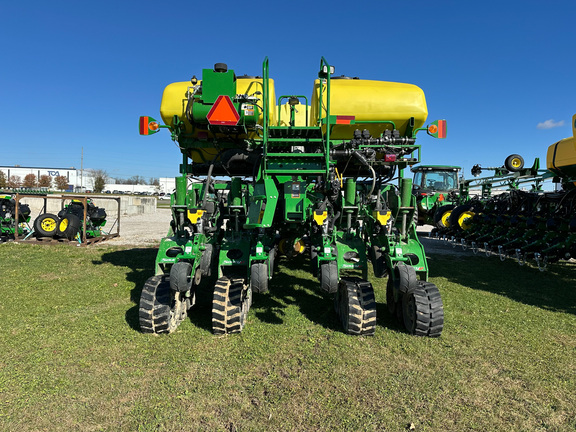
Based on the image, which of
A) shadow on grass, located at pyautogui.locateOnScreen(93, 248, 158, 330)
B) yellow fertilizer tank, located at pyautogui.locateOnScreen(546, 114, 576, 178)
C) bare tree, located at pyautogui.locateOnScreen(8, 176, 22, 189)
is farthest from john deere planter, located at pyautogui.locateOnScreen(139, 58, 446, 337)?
bare tree, located at pyautogui.locateOnScreen(8, 176, 22, 189)

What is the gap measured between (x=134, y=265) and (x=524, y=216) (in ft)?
34.3

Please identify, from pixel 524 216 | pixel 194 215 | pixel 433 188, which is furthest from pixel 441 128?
pixel 433 188

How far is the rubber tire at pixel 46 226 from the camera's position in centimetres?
1288

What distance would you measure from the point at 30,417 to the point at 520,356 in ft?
16.3

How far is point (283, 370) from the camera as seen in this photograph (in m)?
3.85

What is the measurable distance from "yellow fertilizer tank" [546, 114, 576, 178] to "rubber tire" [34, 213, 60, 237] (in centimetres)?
1488

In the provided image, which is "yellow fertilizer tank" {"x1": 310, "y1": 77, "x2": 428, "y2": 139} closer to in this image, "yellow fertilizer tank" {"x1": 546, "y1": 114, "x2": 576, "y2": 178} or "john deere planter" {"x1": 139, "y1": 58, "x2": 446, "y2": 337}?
"john deere planter" {"x1": 139, "y1": 58, "x2": 446, "y2": 337}

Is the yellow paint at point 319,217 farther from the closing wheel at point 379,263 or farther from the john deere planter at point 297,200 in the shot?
the closing wheel at point 379,263

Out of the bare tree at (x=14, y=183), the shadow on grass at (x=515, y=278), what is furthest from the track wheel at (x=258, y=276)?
the bare tree at (x=14, y=183)

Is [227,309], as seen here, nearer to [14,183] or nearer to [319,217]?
[319,217]

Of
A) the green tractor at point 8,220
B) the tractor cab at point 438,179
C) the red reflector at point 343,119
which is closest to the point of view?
the red reflector at point 343,119

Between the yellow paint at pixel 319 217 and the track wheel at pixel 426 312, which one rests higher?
the yellow paint at pixel 319 217

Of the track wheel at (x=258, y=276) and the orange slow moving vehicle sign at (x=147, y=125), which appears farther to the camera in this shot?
the orange slow moving vehicle sign at (x=147, y=125)

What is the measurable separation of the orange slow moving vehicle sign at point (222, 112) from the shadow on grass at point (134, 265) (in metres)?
3.03
